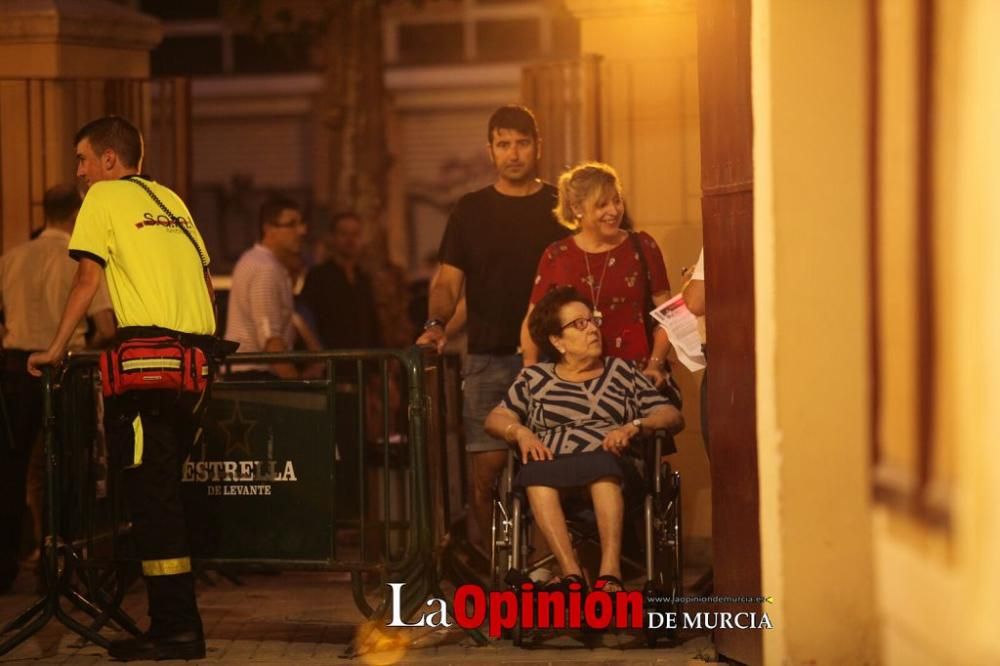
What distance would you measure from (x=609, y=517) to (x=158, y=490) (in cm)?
181

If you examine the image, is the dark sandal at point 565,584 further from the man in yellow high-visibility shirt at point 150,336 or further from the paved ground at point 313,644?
the man in yellow high-visibility shirt at point 150,336

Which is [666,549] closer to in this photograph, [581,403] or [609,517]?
[609,517]

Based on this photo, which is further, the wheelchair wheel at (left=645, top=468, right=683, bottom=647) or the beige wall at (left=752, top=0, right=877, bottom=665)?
the wheelchair wheel at (left=645, top=468, right=683, bottom=647)

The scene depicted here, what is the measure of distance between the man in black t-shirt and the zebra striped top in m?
0.78

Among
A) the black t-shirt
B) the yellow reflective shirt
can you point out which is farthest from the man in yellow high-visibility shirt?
the black t-shirt

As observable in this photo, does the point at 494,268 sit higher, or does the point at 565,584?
the point at 494,268

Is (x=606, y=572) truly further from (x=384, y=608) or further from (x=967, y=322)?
(x=967, y=322)

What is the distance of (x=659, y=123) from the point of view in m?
11.3

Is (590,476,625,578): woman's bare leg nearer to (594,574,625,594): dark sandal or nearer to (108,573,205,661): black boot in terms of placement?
(594,574,625,594): dark sandal

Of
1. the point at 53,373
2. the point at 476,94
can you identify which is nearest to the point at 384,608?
the point at 53,373

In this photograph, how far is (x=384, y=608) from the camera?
876 centimetres

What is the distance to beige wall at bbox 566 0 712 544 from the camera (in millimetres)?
11062

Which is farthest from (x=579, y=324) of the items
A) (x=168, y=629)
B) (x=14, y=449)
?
(x=14, y=449)

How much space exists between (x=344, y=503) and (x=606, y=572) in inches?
64.1
